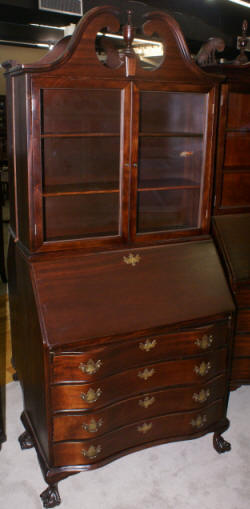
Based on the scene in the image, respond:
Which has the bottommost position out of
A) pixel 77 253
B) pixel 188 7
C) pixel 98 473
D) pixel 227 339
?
pixel 98 473

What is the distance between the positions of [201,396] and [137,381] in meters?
0.36

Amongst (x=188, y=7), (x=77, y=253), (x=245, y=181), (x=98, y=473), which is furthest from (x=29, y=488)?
(x=188, y=7)

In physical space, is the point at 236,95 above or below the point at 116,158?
above

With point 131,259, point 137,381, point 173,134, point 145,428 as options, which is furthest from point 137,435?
point 173,134

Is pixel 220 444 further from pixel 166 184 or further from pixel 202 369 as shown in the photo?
pixel 166 184

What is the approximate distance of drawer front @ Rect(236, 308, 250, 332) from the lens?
2.46 meters

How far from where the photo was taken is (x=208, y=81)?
2.05m

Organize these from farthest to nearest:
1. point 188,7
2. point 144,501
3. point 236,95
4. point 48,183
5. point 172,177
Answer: point 188,7 → point 236,95 → point 172,177 → point 48,183 → point 144,501

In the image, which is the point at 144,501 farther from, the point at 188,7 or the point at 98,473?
the point at 188,7

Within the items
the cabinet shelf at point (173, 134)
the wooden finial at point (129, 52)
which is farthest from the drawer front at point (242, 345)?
the wooden finial at point (129, 52)

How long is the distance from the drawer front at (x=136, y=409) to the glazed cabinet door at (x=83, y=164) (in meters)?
0.70

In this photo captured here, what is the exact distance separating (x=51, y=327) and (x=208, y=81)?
4.12 feet

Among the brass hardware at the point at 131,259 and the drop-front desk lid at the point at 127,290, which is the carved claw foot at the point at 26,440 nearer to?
the drop-front desk lid at the point at 127,290

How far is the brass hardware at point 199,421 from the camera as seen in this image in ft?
7.14
